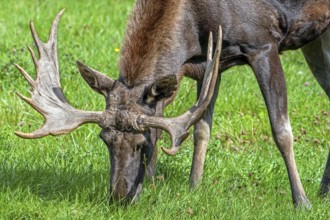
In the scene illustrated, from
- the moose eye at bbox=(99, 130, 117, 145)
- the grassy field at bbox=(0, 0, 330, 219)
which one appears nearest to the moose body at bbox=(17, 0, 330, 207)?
the moose eye at bbox=(99, 130, 117, 145)

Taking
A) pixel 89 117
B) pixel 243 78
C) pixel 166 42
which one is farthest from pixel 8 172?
pixel 243 78

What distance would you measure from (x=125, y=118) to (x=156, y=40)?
2.26ft

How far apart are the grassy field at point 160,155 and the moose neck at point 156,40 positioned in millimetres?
827

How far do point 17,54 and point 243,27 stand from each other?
10.9 feet

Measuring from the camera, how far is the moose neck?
7.09m

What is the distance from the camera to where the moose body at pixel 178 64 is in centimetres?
683

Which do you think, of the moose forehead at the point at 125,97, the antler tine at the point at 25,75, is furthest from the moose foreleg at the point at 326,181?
the antler tine at the point at 25,75

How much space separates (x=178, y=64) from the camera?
7.32m

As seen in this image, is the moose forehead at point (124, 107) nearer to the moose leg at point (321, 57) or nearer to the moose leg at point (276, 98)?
the moose leg at point (276, 98)

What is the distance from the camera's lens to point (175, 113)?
9164mm

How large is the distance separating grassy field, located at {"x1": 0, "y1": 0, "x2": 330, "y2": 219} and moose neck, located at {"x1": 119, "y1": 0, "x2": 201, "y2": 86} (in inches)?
32.5

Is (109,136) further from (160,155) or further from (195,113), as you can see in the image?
(160,155)

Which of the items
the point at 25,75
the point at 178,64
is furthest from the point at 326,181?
the point at 25,75

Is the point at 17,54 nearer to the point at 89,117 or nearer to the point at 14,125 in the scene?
the point at 14,125
